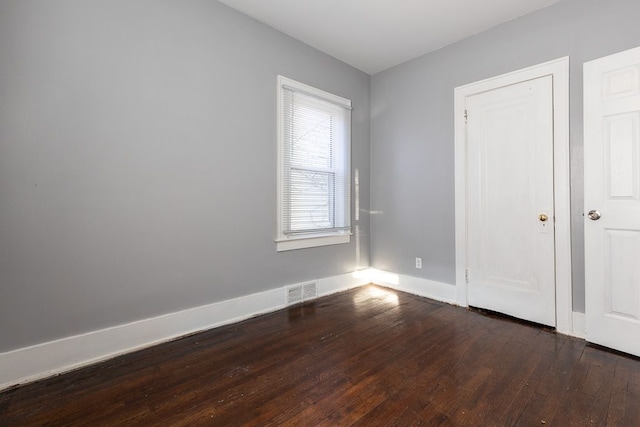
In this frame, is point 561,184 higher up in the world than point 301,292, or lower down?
higher up

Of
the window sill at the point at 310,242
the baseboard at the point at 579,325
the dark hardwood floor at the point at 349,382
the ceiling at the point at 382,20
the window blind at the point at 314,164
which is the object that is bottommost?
the dark hardwood floor at the point at 349,382

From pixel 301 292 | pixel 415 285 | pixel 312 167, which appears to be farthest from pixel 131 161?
pixel 415 285

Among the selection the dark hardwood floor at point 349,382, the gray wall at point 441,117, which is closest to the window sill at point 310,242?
the gray wall at point 441,117

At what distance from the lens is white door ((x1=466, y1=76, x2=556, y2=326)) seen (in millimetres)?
2594

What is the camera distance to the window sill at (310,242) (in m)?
3.08

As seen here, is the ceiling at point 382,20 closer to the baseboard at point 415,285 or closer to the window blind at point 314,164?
the window blind at point 314,164

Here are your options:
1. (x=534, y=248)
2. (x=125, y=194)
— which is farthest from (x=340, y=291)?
(x=125, y=194)

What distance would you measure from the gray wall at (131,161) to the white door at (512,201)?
1.96m

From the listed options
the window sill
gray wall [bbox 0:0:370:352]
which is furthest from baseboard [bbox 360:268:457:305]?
gray wall [bbox 0:0:370:352]

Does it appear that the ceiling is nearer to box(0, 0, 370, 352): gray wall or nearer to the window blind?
box(0, 0, 370, 352): gray wall

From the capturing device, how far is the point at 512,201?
279 cm

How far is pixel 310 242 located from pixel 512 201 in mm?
1979

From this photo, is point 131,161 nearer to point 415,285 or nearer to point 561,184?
point 415,285

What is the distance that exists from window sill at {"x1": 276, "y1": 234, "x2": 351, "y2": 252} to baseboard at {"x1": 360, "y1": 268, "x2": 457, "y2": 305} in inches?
23.7
